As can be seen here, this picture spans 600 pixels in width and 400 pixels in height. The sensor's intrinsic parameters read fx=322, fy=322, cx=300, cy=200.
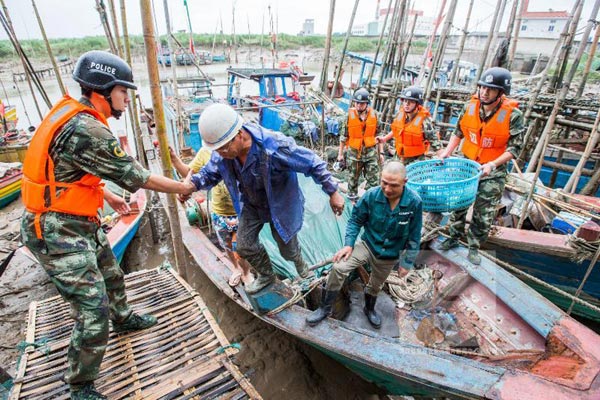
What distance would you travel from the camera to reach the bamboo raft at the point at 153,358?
215 centimetres

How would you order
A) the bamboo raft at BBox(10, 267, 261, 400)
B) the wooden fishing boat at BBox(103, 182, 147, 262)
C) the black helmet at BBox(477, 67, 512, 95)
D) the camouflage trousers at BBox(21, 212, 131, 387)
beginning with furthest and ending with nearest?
1. the wooden fishing boat at BBox(103, 182, 147, 262)
2. the black helmet at BBox(477, 67, 512, 95)
3. the bamboo raft at BBox(10, 267, 261, 400)
4. the camouflage trousers at BBox(21, 212, 131, 387)

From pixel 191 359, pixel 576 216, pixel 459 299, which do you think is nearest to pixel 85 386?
pixel 191 359

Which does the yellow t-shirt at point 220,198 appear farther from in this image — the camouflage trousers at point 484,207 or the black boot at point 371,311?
the camouflage trousers at point 484,207

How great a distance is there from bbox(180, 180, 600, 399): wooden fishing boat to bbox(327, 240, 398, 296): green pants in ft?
1.21

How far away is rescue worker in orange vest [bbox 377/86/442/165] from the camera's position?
4.79m

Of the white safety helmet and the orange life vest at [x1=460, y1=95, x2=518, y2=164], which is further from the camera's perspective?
the orange life vest at [x1=460, y1=95, x2=518, y2=164]

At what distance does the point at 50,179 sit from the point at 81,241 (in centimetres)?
41

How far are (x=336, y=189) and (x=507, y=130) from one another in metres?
2.06

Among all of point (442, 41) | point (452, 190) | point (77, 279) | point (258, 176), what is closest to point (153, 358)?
point (77, 279)

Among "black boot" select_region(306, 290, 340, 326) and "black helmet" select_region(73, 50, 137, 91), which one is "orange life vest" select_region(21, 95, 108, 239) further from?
"black boot" select_region(306, 290, 340, 326)

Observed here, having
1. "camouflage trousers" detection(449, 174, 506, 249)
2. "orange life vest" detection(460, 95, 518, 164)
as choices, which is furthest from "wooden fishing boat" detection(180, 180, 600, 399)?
"orange life vest" detection(460, 95, 518, 164)

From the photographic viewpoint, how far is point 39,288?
16.2ft

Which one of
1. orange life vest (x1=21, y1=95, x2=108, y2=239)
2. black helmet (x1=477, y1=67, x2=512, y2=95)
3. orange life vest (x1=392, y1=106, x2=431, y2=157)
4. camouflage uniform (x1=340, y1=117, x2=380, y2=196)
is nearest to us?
orange life vest (x1=21, y1=95, x2=108, y2=239)

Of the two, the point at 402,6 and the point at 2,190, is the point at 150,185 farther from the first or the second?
the point at 402,6
